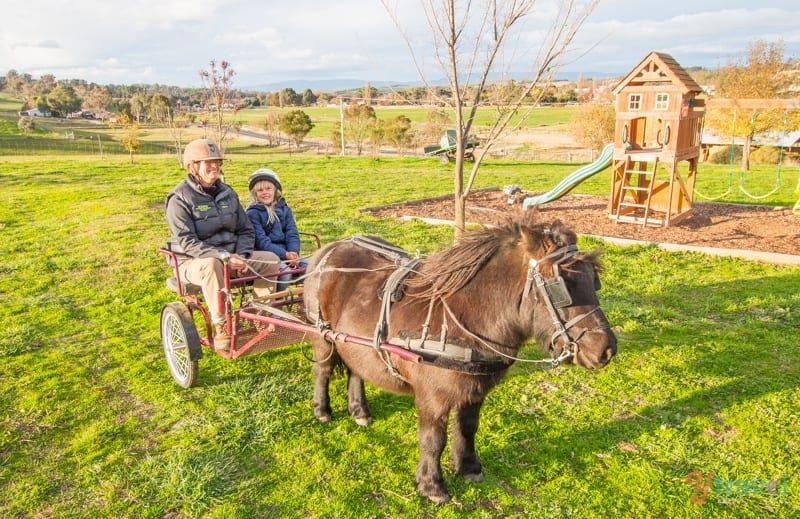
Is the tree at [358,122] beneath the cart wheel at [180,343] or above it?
above

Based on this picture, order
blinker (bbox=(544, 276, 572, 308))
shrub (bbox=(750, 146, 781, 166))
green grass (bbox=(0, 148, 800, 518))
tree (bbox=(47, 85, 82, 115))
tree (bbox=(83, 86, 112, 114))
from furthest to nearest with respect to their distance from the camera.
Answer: tree (bbox=(83, 86, 112, 114)) < tree (bbox=(47, 85, 82, 115)) < shrub (bbox=(750, 146, 781, 166)) < green grass (bbox=(0, 148, 800, 518)) < blinker (bbox=(544, 276, 572, 308))

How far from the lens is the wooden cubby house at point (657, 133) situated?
10.7 meters

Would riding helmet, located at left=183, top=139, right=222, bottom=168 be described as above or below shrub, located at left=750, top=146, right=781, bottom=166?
above

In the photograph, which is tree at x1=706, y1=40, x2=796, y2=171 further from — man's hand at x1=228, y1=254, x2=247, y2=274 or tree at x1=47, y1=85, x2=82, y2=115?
tree at x1=47, y1=85, x2=82, y2=115

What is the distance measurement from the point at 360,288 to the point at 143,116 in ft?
223

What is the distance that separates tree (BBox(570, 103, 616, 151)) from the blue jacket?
92.3 ft

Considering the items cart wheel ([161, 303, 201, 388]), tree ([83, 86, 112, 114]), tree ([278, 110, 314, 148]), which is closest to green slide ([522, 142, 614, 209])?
cart wheel ([161, 303, 201, 388])

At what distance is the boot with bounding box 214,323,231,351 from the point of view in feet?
16.0

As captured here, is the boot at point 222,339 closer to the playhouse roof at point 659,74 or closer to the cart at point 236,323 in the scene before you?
the cart at point 236,323

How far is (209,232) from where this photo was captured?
500cm

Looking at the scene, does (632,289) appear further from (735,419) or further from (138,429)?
(138,429)

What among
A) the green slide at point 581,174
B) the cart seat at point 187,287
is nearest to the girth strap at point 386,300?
the cart seat at point 187,287

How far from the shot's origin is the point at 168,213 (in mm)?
4910

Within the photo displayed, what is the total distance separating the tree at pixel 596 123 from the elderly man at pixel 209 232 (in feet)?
94.8
